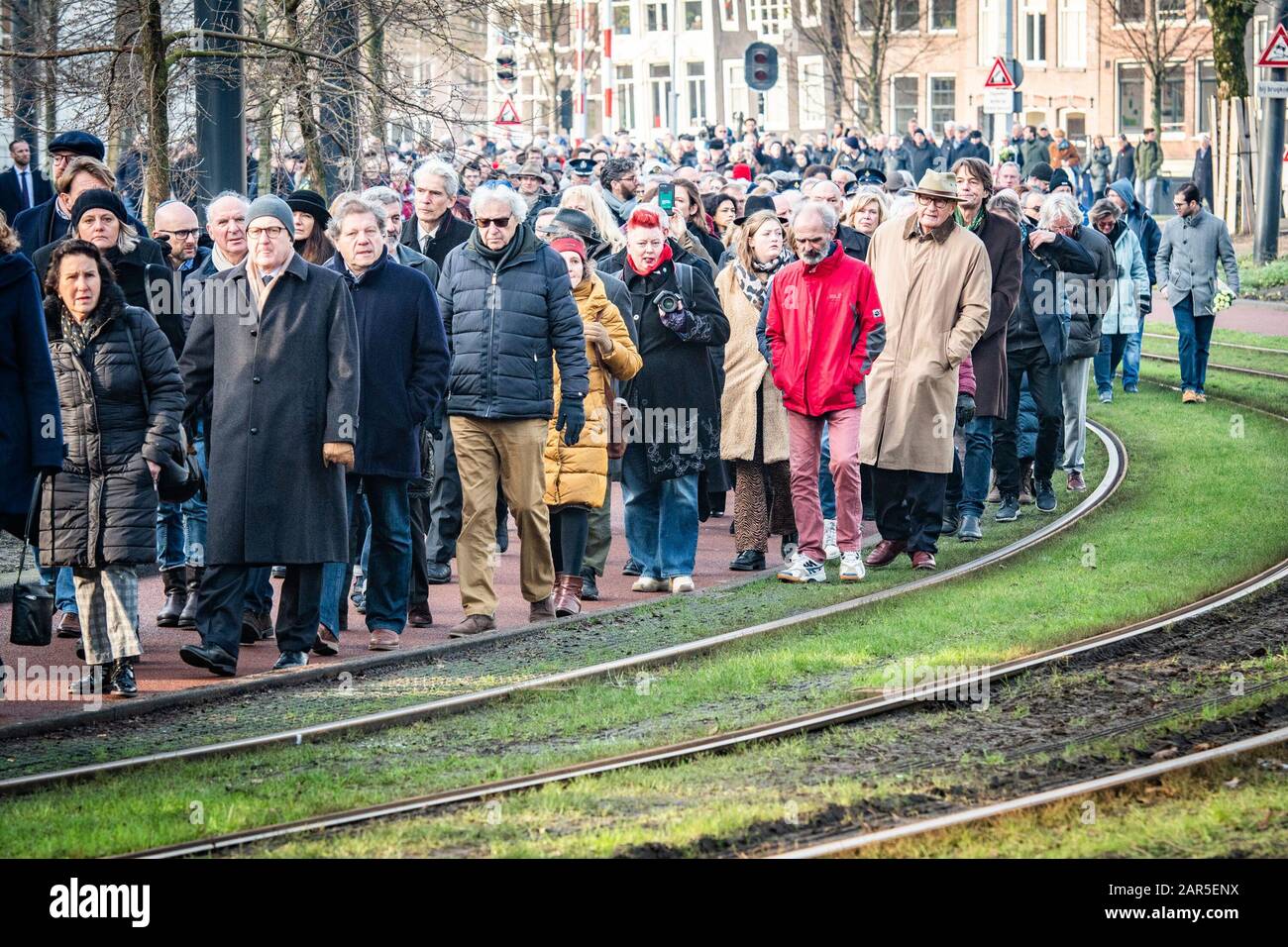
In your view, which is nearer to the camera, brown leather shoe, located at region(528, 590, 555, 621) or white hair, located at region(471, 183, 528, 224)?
white hair, located at region(471, 183, 528, 224)

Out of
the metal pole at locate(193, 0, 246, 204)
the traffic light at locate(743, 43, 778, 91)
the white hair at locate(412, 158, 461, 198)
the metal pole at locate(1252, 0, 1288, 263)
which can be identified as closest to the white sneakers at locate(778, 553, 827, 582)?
the white hair at locate(412, 158, 461, 198)

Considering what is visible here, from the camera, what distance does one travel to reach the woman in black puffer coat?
30.0 feet

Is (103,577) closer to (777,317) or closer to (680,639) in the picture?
(680,639)

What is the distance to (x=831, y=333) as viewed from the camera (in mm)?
11742

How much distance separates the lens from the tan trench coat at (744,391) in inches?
497

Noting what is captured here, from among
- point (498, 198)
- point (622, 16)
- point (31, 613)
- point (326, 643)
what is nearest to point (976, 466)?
point (498, 198)

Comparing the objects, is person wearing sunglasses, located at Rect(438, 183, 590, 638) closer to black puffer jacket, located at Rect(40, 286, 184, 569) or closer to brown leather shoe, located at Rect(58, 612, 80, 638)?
black puffer jacket, located at Rect(40, 286, 184, 569)

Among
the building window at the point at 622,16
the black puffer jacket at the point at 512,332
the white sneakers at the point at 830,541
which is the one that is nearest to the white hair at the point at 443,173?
the black puffer jacket at the point at 512,332

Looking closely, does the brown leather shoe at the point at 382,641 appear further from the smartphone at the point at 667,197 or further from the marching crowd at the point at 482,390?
the smartphone at the point at 667,197

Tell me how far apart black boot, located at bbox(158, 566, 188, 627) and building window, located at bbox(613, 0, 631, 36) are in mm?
72613

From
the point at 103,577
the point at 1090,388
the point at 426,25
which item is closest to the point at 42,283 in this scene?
the point at 103,577

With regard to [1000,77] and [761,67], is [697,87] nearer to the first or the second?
[761,67]

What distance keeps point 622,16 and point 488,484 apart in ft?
241

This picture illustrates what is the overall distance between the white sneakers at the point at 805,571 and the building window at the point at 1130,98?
52149mm
